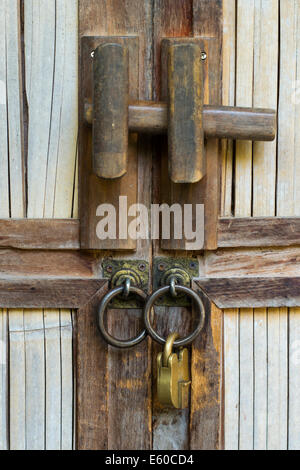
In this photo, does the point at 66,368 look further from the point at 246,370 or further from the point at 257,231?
the point at 257,231

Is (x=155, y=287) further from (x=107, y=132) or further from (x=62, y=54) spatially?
(x=62, y=54)

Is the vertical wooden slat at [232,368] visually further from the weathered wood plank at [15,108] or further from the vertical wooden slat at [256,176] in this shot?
the weathered wood plank at [15,108]

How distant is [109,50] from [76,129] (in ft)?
0.67

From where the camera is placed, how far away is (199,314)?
42.9 inches

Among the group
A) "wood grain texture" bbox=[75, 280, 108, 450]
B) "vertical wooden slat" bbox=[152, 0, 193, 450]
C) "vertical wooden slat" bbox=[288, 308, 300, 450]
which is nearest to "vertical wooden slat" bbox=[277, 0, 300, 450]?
"vertical wooden slat" bbox=[288, 308, 300, 450]

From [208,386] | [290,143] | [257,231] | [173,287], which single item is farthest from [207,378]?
[290,143]

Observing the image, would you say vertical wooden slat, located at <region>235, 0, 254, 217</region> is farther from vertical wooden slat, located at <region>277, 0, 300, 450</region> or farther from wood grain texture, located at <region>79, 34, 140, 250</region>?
wood grain texture, located at <region>79, 34, 140, 250</region>

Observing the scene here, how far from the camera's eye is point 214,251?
114cm

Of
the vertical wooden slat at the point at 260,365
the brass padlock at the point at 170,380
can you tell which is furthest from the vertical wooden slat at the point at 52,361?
the vertical wooden slat at the point at 260,365

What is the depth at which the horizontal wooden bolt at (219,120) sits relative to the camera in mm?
1029

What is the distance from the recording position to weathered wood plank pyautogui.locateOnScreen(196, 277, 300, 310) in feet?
3.69

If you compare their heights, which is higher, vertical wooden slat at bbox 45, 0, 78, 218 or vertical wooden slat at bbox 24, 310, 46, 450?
vertical wooden slat at bbox 45, 0, 78, 218

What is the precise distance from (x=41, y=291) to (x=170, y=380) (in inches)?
14.0
